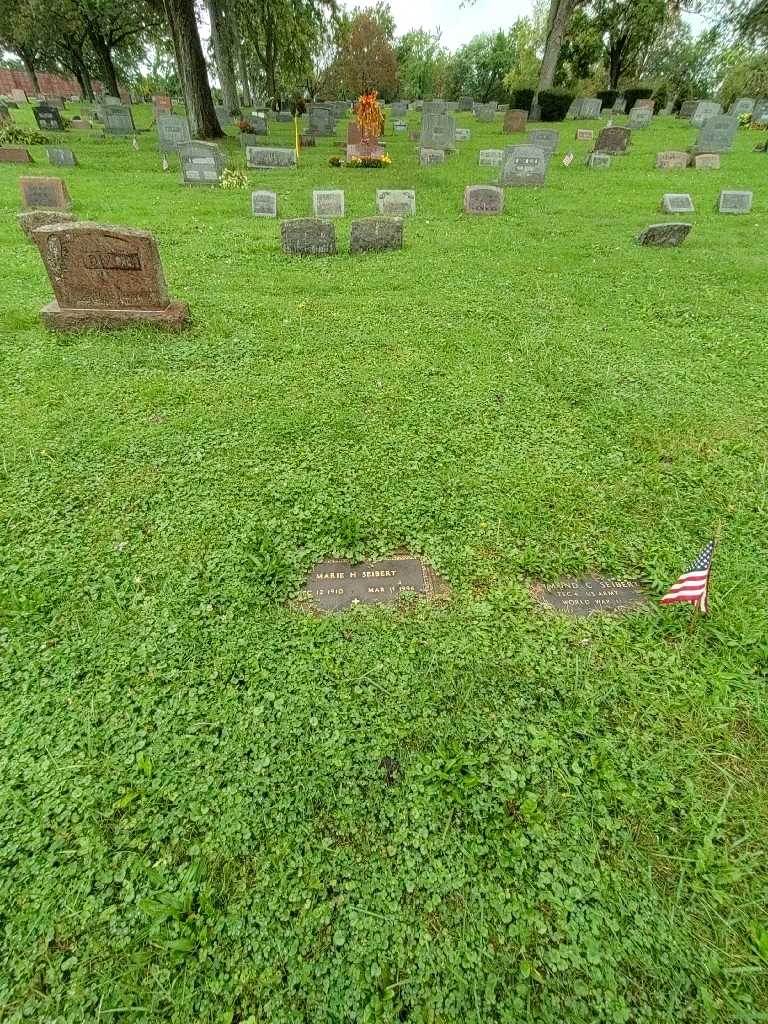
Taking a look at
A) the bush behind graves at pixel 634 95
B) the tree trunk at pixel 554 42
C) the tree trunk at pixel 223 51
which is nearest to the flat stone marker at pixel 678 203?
the tree trunk at pixel 554 42

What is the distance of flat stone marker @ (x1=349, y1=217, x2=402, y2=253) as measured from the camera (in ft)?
28.2

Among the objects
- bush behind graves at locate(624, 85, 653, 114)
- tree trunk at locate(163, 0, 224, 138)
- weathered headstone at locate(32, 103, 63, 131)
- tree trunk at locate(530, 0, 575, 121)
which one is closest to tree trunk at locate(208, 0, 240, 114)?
tree trunk at locate(163, 0, 224, 138)

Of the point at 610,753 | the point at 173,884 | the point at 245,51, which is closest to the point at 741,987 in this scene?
the point at 610,753

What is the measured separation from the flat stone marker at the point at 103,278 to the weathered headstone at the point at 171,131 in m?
16.4

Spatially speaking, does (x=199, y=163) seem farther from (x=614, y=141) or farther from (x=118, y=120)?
(x=614, y=141)

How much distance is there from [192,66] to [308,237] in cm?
1374

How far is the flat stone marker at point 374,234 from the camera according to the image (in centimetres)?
861

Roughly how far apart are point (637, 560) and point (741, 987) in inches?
82.7

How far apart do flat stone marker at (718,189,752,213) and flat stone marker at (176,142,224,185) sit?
12675 millimetres

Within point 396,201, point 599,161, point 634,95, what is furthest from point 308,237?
point 634,95

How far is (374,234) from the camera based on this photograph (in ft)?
28.4

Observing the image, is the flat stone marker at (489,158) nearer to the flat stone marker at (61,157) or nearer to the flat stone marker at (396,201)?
the flat stone marker at (396,201)

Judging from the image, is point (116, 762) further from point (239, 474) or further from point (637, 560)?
point (637, 560)

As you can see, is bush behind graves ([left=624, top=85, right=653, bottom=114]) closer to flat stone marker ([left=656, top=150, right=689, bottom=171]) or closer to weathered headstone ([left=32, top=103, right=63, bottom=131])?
flat stone marker ([left=656, top=150, right=689, bottom=171])
